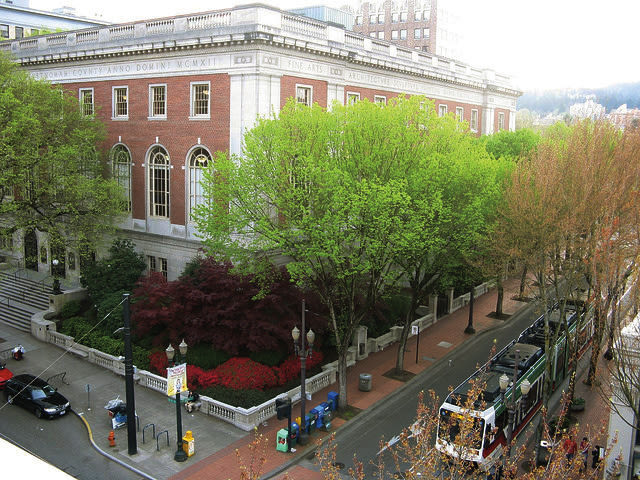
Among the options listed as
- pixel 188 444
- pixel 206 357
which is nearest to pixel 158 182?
pixel 206 357

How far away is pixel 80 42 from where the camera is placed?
4000 cm

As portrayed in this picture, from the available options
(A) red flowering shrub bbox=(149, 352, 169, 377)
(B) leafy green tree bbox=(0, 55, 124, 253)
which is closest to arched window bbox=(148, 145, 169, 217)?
(B) leafy green tree bbox=(0, 55, 124, 253)

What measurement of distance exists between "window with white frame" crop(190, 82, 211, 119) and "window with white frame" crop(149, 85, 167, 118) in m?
2.29

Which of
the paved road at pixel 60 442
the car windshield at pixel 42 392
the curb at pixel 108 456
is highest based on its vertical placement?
the car windshield at pixel 42 392

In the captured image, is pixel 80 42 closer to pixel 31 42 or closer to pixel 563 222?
pixel 31 42

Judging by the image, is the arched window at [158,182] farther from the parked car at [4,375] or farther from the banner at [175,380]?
the banner at [175,380]

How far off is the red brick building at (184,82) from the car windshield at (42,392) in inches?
366

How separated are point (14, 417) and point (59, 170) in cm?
1457

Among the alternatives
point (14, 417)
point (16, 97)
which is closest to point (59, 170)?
point (16, 97)

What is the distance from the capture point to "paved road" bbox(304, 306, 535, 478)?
23156 mm

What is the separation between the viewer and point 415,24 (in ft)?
313

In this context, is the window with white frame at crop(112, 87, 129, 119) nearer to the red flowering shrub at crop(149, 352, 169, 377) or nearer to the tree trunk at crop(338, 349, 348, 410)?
the red flowering shrub at crop(149, 352, 169, 377)

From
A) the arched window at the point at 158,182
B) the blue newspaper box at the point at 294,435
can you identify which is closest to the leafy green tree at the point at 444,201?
the blue newspaper box at the point at 294,435

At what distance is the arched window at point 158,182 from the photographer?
3641 centimetres
